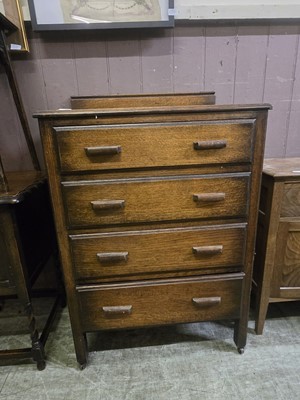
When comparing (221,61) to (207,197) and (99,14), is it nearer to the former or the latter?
(99,14)

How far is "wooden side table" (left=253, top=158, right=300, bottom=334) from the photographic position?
103cm

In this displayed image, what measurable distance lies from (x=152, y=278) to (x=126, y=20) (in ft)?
3.83

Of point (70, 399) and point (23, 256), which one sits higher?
point (23, 256)

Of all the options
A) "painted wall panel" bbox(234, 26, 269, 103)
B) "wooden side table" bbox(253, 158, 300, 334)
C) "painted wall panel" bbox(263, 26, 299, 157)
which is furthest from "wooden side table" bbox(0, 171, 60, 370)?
"painted wall panel" bbox(263, 26, 299, 157)

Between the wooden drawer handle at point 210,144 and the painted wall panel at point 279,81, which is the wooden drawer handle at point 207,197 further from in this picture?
the painted wall panel at point 279,81

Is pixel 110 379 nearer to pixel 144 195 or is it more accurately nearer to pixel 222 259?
pixel 222 259

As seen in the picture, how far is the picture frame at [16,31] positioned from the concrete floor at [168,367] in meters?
1.39

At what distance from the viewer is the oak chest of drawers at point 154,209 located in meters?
0.83

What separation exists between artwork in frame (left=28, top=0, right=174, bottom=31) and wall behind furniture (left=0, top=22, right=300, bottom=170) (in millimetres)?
58

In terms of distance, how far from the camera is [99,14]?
1.16 metres

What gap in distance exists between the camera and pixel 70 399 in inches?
38.0

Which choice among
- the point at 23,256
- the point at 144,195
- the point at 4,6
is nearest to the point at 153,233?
the point at 144,195

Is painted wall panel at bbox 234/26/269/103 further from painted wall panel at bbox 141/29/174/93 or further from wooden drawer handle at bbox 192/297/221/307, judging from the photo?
wooden drawer handle at bbox 192/297/221/307

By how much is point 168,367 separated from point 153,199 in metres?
0.75
